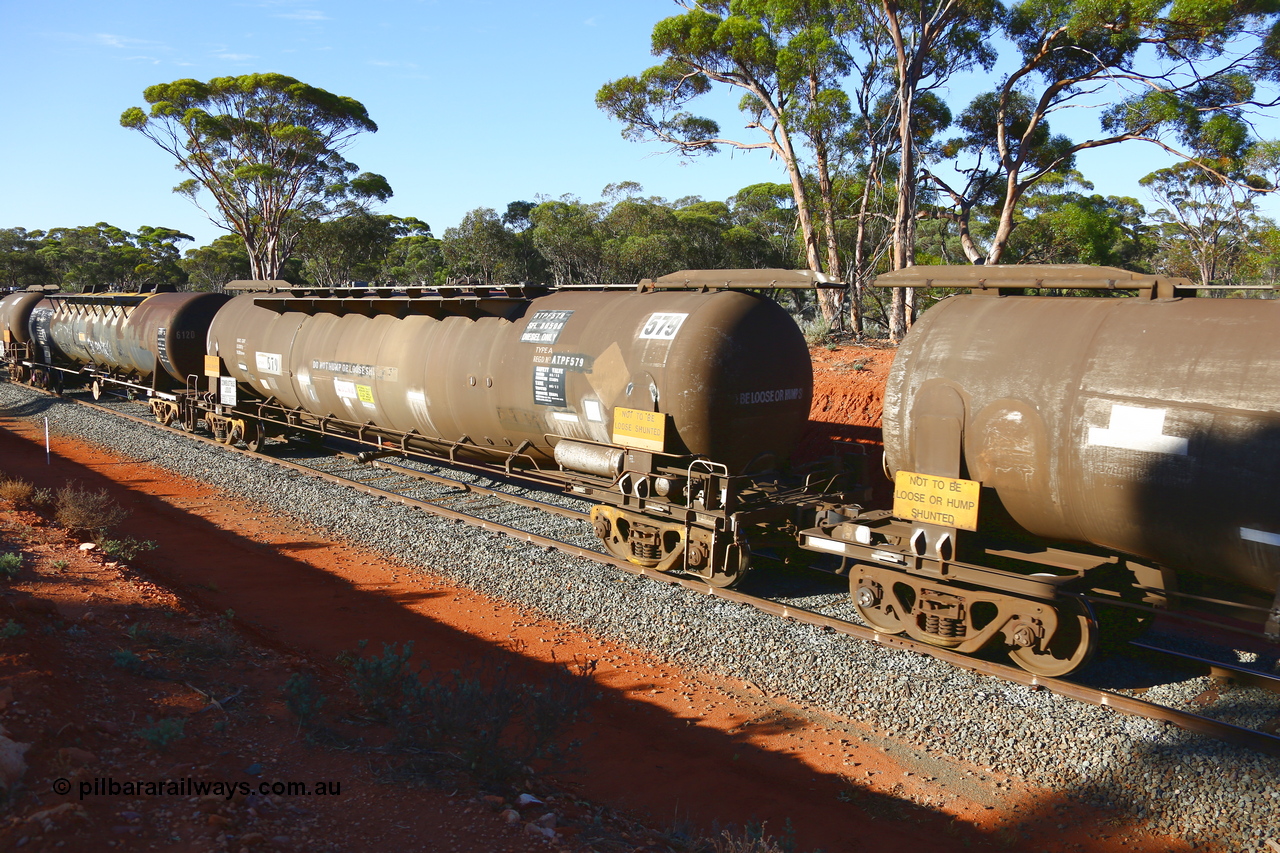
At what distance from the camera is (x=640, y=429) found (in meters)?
9.95

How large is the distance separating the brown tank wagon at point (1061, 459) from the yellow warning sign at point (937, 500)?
0.02 metres

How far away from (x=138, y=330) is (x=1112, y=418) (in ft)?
76.6

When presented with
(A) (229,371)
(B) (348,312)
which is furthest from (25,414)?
(B) (348,312)

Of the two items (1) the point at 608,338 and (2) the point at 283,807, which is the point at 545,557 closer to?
(1) the point at 608,338

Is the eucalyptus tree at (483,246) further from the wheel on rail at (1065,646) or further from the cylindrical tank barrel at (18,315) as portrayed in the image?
the wheel on rail at (1065,646)

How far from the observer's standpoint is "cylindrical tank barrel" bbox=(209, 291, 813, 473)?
9.66 meters

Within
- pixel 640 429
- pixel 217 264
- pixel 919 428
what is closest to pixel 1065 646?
pixel 919 428

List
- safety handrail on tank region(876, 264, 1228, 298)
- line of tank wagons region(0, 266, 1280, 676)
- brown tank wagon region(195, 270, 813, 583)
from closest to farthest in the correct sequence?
line of tank wagons region(0, 266, 1280, 676)
safety handrail on tank region(876, 264, 1228, 298)
brown tank wagon region(195, 270, 813, 583)

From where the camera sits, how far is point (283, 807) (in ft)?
14.9

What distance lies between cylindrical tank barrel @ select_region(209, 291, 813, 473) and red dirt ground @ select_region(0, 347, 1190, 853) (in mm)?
2812

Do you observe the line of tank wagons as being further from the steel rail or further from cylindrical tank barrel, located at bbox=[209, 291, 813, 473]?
the steel rail

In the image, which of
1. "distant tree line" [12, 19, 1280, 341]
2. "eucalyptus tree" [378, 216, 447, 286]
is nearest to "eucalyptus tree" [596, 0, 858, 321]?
"distant tree line" [12, 19, 1280, 341]

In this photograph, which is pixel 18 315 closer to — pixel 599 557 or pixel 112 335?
pixel 112 335

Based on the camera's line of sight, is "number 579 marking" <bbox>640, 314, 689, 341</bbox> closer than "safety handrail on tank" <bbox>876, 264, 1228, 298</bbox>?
No
